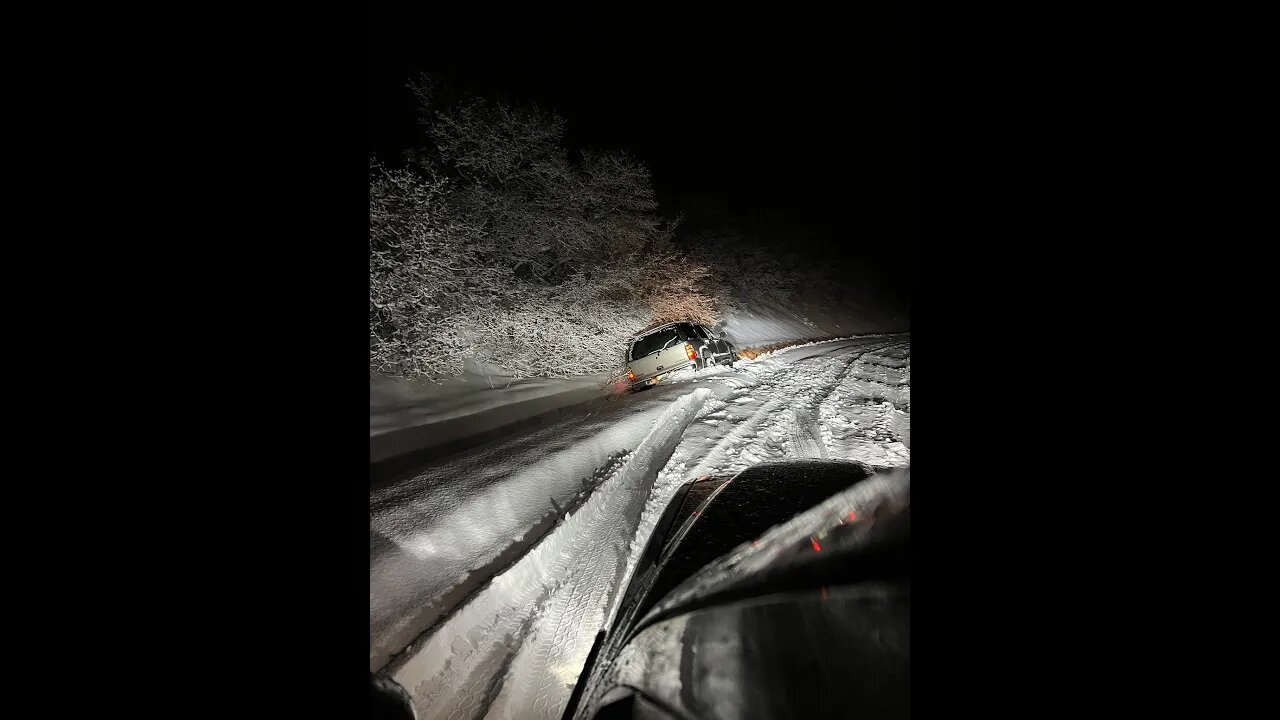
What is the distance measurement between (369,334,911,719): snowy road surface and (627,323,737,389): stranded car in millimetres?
1692

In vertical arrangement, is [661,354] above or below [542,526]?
above

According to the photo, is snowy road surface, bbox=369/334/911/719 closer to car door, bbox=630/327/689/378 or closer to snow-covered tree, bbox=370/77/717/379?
car door, bbox=630/327/689/378

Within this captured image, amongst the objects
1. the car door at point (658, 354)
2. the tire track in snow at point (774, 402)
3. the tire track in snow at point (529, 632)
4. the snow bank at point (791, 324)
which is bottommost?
the tire track in snow at point (529, 632)

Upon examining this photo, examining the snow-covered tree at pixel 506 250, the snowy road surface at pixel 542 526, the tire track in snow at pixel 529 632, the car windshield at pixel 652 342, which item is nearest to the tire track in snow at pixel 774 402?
the snowy road surface at pixel 542 526

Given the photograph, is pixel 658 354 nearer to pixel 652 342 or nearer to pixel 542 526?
pixel 652 342

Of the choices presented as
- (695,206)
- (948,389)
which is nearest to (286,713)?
(948,389)

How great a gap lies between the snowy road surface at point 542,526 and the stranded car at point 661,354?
1692 mm

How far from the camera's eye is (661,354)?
26.2 ft

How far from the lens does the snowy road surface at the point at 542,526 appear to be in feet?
6.57

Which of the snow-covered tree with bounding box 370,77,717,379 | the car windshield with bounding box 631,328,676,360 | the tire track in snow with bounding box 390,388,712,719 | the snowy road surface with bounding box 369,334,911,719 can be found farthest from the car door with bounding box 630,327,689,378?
the tire track in snow with bounding box 390,388,712,719

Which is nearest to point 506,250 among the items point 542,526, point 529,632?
point 542,526

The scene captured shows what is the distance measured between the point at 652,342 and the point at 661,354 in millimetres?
347

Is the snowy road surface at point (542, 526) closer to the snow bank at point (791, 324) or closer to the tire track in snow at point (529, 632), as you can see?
the tire track in snow at point (529, 632)

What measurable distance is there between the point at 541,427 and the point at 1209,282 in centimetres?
566
